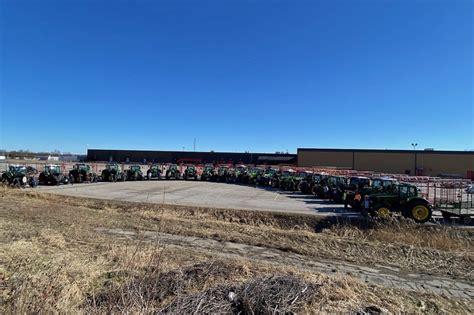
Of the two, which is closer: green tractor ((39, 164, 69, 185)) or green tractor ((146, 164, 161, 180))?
green tractor ((39, 164, 69, 185))

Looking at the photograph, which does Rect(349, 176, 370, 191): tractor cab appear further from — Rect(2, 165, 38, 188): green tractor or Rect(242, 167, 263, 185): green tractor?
Rect(2, 165, 38, 188): green tractor

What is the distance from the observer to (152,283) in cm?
600

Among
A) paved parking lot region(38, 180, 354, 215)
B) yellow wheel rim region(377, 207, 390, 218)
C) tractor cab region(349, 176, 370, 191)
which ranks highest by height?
tractor cab region(349, 176, 370, 191)

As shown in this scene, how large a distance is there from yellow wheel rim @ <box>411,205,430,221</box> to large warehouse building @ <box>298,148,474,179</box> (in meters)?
55.4

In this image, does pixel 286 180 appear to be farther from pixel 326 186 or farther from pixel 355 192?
pixel 355 192

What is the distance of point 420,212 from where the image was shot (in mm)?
16969

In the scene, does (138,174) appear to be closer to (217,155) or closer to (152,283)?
(152,283)

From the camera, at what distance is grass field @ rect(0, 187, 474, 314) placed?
17.4 feet

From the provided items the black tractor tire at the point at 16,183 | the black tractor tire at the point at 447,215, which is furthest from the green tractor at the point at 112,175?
the black tractor tire at the point at 447,215

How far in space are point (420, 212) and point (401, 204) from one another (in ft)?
3.42

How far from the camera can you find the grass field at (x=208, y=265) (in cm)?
532

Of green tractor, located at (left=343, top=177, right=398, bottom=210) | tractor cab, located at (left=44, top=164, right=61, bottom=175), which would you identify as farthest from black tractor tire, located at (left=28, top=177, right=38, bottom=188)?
green tractor, located at (left=343, top=177, right=398, bottom=210)

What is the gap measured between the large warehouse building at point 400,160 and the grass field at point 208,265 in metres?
59.3

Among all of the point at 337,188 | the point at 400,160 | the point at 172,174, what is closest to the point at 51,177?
the point at 172,174
